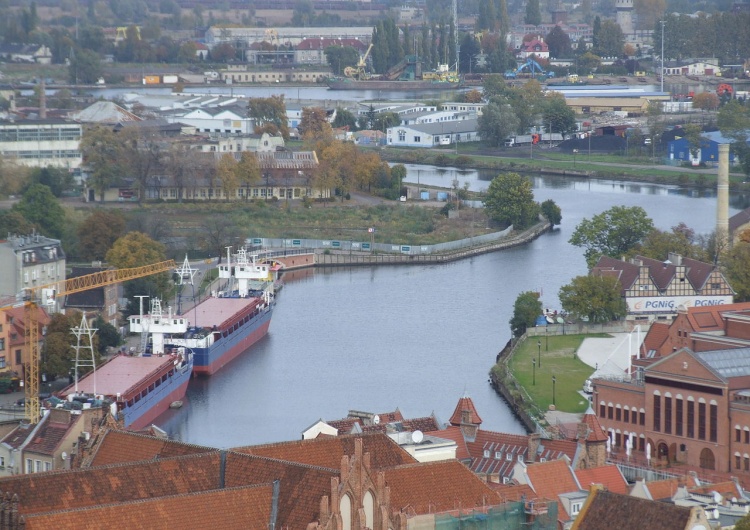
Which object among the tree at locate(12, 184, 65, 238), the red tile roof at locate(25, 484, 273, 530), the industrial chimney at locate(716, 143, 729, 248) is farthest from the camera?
the tree at locate(12, 184, 65, 238)

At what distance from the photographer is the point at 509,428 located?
93.5ft

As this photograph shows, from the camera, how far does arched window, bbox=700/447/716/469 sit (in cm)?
2679

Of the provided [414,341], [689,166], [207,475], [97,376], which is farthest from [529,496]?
[689,166]

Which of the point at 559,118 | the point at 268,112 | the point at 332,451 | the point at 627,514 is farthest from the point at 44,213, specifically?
the point at 559,118

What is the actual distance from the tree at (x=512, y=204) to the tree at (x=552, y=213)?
16.3 inches

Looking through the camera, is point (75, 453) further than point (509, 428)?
No

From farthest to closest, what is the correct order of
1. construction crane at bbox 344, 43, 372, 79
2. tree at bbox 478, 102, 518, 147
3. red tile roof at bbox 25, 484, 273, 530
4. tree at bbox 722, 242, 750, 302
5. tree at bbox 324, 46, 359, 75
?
tree at bbox 324, 46, 359, 75 < construction crane at bbox 344, 43, 372, 79 < tree at bbox 478, 102, 518, 147 < tree at bbox 722, 242, 750, 302 < red tile roof at bbox 25, 484, 273, 530

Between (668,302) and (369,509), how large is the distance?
20.8 metres

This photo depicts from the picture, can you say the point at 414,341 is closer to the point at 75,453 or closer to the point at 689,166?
the point at 75,453

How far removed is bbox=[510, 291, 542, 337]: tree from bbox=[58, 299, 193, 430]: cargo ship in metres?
6.08

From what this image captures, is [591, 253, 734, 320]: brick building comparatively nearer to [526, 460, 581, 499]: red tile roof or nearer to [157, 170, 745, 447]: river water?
[157, 170, 745, 447]: river water

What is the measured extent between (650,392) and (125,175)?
31.3 meters

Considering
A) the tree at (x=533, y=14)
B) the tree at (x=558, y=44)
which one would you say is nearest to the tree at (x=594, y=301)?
the tree at (x=558, y=44)

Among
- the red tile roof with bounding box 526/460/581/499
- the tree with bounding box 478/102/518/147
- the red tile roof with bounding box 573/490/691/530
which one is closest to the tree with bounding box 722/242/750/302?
the red tile roof with bounding box 526/460/581/499
